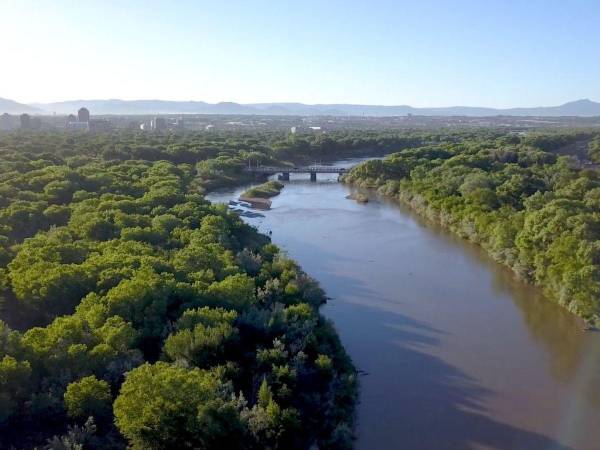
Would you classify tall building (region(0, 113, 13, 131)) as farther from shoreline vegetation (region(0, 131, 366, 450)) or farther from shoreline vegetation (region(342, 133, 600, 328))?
shoreline vegetation (region(0, 131, 366, 450))

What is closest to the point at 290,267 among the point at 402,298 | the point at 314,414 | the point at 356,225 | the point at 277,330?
the point at 402,298

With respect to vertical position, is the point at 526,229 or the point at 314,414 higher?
the point at 526,229

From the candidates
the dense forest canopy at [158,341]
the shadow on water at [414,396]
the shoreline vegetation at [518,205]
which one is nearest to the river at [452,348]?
the shadow on water at [414,396]

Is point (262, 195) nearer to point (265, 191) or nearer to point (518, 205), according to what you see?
point (265, 191)

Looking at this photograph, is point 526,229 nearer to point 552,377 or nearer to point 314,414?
point 552,377

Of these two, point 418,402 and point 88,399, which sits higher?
point 88,399

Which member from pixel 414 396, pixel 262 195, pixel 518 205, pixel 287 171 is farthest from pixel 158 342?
pixel 287 171

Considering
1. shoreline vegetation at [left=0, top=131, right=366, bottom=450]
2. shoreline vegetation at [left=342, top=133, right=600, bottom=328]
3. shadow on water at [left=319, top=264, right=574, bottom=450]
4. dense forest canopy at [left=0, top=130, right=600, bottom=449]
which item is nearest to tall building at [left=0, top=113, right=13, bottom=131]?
shoreline vegetation at [left=342, top=133, right=600, bottom=328]
